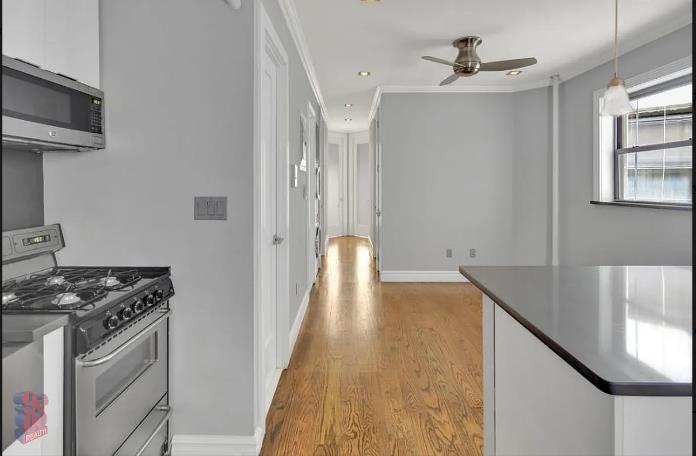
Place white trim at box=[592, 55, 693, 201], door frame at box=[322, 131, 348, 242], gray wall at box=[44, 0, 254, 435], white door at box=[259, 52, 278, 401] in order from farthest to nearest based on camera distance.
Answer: door frame at box=[322, 131, 348, 242] → white trim at box=[592, 55, 693, 201] → white door at box=[259, 52, 278, 401] → gray wall at box=[44, 0, 254, 435]

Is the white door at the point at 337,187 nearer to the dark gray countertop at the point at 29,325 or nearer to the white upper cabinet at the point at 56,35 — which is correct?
the white upper cabinet at the point at 56,35

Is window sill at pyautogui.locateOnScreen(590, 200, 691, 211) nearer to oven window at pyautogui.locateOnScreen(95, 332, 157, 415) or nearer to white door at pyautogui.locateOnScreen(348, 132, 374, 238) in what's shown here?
oven window at pyautogui.locateOnScreen(95, 332, 157, 415)

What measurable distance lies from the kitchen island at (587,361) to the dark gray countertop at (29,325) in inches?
47.2

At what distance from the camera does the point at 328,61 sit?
15.8 ft

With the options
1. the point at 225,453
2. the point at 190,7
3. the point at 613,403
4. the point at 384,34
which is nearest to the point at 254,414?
the point at 225,453

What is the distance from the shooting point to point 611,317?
3.77 feet

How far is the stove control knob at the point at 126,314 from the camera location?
4.98 ft

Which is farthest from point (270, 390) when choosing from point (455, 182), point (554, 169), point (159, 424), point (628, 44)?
point (554, 169)

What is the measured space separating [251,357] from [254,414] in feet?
0.84

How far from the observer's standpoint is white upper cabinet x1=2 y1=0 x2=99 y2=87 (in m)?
1.49

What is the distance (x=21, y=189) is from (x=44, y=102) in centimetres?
44

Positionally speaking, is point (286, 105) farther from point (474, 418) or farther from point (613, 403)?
point (613, 403)

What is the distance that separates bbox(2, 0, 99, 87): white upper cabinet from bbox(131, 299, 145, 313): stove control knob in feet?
2.83

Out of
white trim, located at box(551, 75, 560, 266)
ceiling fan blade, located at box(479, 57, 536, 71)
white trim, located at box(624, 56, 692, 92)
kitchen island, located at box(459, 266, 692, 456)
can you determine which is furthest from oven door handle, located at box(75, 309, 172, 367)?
white trim, located at box(551, 75, 560, 266)
